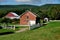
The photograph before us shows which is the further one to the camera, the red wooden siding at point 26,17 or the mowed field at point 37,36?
the red wooden siding at point 26,17

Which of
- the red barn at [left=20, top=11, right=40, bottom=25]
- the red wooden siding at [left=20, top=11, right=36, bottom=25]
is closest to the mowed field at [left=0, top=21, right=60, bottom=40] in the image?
the red barn at [left=20, top=11, right=40, bottom=25]

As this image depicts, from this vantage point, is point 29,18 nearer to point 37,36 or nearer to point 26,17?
point 26,17

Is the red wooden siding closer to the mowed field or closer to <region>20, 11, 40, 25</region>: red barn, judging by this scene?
<region>20, 11, 40, 25</region>: red barn

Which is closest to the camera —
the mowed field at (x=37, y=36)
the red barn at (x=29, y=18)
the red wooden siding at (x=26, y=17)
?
the mowed field at (x=37, y=36)

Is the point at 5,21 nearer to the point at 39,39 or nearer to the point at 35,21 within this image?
the point at 35,21

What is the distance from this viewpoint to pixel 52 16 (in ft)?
263

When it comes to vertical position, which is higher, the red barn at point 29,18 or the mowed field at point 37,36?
the mowed field at point 37,36

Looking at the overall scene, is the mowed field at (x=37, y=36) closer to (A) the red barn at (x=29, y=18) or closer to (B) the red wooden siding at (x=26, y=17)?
(A) the red barn at (x=29, y=18)

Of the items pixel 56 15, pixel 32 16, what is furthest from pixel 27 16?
pixel 56 15

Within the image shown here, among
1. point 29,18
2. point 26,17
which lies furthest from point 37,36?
point 26,17

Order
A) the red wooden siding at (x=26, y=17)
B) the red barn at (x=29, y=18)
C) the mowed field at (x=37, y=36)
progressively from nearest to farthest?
the mowed field at (x=37, y=36)
the red barn at (x=29, y=18)
the red wooden siding at (x=26, y=17)

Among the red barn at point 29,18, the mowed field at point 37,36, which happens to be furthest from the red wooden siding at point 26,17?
the mowed field at point 37,36

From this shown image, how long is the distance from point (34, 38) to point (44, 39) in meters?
0.90

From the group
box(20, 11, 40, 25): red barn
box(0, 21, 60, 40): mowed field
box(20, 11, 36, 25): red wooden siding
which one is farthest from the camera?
box(20, 11, 36, 25): red wooden siding
